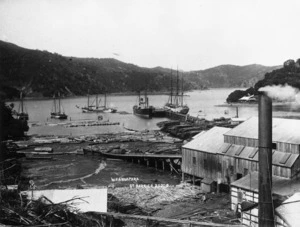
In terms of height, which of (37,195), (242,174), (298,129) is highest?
(298,129)

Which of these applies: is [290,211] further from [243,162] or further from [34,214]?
[34,214]

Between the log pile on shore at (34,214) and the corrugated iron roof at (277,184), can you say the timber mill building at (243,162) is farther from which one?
the log pile on shore at (34,214)

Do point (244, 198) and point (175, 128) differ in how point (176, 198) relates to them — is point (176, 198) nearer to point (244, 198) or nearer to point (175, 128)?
point (244, 198)

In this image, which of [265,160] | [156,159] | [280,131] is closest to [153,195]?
[280,131]

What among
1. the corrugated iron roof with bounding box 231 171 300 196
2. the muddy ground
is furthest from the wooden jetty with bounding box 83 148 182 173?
the corrugated iron roof with bounding box 231 171 300 196

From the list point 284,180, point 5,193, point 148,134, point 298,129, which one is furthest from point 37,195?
point 148,134

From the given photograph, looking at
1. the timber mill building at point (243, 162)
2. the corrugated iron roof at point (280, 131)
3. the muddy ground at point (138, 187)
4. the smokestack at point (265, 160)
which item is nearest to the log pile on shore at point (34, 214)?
the smokestack at point (265, 160)
